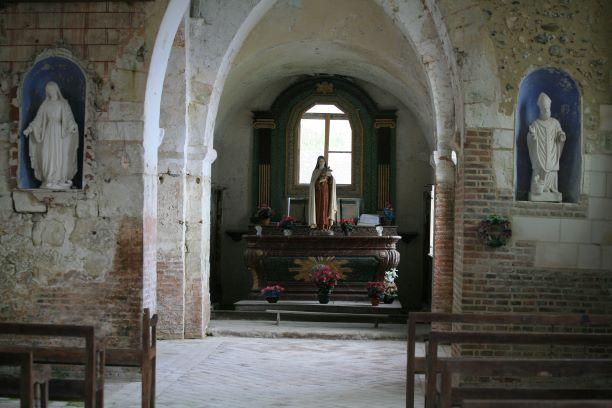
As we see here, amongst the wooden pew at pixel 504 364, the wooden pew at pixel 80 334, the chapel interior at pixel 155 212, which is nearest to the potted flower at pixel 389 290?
the chapel interior at pixel 155 212

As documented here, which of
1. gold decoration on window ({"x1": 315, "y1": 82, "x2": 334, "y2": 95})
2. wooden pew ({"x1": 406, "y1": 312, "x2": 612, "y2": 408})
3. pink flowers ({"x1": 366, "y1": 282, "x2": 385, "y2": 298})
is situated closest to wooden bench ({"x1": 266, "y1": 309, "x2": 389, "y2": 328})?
pink flowers ({"x1": 366, "y1": 282, "x2": 385, "y2": 298})

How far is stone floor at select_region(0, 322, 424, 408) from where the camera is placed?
29.0 ft

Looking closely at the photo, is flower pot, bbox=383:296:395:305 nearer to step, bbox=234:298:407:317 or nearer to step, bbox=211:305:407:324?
step, bbox=234:298:407:317

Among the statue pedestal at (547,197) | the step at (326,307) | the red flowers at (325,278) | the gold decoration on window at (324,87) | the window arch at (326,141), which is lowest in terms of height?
the step at (326,307)

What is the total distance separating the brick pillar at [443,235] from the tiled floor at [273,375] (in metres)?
0.89

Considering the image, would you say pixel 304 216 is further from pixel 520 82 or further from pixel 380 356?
pixel 520 82

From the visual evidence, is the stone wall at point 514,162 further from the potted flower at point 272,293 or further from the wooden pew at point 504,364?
the potted flower at point 272,293

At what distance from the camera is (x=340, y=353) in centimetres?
1246

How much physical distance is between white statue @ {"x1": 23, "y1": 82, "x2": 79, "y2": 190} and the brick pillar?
613cm

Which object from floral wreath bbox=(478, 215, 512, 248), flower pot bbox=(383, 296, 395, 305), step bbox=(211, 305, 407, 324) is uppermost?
floral wreath bbox=(478, 215, 512, 248)

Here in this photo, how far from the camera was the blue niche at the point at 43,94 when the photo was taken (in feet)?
31.1

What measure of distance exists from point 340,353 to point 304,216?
25.4 ft

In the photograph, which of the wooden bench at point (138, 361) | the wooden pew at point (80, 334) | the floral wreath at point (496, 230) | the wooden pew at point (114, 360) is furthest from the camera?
the floral wreath at point (496, 230)

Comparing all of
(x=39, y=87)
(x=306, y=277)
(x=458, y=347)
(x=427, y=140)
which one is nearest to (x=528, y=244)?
(x=458, y=347)
